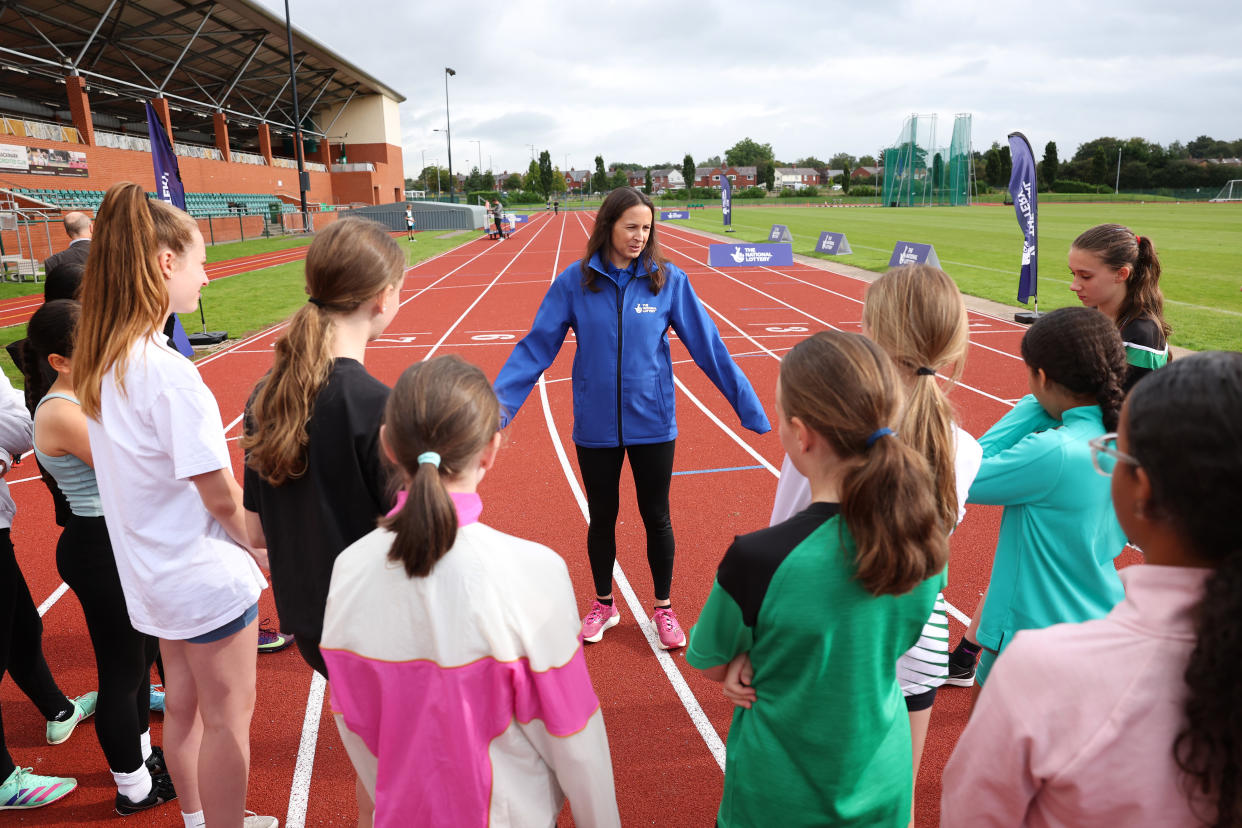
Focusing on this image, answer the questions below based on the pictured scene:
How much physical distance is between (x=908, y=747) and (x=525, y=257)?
2485 centimetres

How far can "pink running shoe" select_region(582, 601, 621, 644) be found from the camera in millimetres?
3826

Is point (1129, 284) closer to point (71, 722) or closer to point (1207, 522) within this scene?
point (1207, 522)

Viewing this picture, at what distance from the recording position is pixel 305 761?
306cm

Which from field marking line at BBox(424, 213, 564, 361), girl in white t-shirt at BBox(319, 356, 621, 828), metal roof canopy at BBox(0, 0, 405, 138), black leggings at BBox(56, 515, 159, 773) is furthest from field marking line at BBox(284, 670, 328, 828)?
metal roof canopy at BBox(0, 0, 405, 138)

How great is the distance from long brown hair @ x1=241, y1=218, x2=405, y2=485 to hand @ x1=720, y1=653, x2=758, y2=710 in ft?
3.69

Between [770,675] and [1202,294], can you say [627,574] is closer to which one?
[770,675]

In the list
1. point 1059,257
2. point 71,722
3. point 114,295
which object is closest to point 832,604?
point 114,295

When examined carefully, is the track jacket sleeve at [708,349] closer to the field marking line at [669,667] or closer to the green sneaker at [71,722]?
the field marking line at [669,667]

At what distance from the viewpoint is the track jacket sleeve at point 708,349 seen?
3.48m

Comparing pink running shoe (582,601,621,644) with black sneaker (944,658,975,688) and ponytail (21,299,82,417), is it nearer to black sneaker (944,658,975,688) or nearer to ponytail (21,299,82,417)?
black sneaker (944,658,975,688)

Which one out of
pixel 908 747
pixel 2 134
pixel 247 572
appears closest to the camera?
pixel 908 747

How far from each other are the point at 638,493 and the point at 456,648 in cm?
225

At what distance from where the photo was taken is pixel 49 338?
2.50 m

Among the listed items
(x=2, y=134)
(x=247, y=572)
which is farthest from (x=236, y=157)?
(x=247, y=572)
